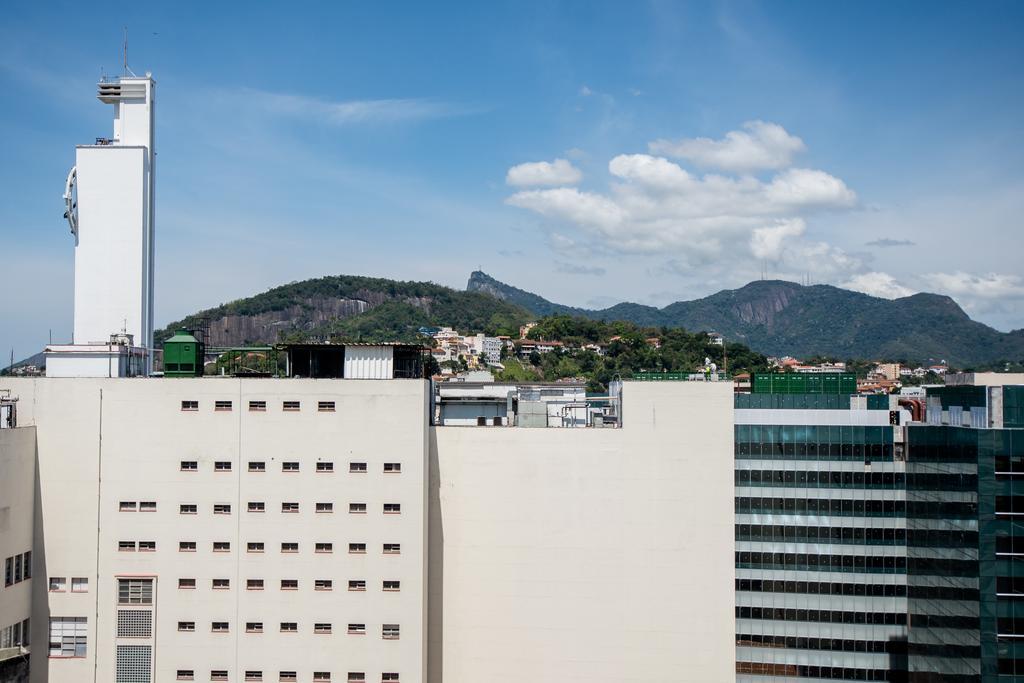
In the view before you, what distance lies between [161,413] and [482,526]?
15.1m

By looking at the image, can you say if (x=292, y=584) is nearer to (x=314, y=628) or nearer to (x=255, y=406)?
(x=314, y=628)

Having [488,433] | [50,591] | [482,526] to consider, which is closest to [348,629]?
[482,526]

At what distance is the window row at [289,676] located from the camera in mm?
31906

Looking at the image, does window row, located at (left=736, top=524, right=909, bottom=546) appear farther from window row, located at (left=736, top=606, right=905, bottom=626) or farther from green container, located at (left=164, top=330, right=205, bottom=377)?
green container, located at (left=164, top=330, right=205, bottom=377)

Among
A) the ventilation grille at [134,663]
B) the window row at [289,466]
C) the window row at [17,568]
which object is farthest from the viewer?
the window row at [289,466]

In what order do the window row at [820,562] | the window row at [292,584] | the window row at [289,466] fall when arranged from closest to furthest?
the window row at [292,584], the window row at [289,466], the window row at [820,562]

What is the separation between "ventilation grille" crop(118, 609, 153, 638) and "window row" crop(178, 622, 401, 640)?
1.33m

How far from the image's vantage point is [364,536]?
32.4m

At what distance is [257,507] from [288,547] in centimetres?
218

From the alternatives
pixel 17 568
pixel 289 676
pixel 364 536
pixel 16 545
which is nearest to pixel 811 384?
pixel 364 536

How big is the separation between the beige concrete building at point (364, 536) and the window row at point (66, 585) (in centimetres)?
8

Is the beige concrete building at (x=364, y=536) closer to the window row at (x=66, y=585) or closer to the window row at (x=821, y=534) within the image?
the window row at (x=66, y=585)

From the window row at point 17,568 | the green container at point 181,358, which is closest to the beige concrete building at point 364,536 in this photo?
the window row at point 17,568

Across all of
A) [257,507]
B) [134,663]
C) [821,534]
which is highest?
[257,507]
